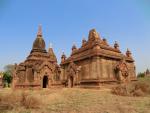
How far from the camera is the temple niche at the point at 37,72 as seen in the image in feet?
84.5

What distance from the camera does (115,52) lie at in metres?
23.9

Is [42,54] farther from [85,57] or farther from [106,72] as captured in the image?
[106,72]

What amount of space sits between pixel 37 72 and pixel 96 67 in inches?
431

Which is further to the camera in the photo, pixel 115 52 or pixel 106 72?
pixel 115 52

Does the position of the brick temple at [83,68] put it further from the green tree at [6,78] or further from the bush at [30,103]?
the green tree at [6,78]

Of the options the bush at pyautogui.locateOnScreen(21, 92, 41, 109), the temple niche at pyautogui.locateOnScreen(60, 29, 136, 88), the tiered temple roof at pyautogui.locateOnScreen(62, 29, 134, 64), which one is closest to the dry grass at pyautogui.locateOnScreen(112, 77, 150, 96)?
the temple niche at pyautogui.locateOnScreen(60, 29, 136, 88)

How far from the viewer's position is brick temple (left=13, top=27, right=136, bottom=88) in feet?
65.6

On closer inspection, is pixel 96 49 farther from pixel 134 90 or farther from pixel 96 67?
pixel 134 90

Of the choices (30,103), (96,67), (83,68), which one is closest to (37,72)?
(83,68)

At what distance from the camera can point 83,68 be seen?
22.0 m

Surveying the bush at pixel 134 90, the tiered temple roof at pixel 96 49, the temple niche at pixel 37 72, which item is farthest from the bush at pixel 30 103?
the temple niche at pixel 37 72

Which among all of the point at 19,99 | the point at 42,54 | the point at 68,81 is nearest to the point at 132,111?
the point at 19,99

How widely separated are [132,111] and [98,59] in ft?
41.2

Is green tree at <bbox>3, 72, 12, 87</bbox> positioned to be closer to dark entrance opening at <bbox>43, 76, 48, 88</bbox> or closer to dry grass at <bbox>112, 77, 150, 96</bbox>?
dark entrance opening at <bbox>43, 76, 48, 88</bbox>
